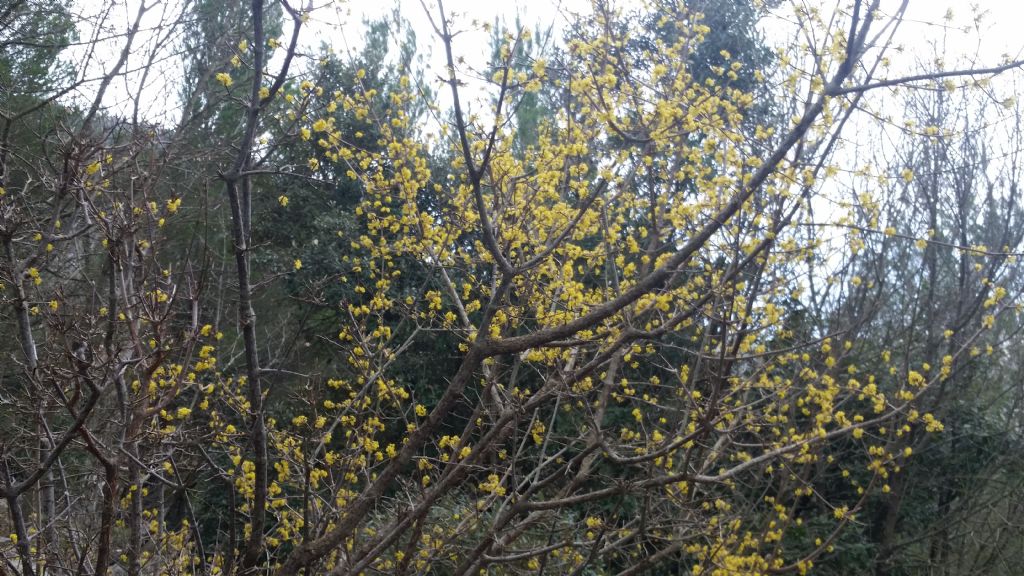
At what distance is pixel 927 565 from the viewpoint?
371 inches

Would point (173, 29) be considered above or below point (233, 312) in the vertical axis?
above

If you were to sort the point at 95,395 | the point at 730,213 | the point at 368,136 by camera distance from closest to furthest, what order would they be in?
the point at 95,395, the point at 730,213, the point at 368,136

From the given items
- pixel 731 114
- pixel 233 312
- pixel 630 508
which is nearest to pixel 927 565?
pixel 630 508

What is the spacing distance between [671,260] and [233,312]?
9008mm

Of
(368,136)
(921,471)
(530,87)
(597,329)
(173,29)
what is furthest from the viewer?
(368,136)

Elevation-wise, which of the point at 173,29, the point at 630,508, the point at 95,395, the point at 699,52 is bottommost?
the point at 630,508

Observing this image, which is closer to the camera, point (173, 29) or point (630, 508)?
point (173, 29)

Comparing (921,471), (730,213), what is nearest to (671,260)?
(730,213)

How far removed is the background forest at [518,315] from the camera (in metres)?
3.90

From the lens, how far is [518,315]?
5.04 meters

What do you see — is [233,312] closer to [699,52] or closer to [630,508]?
[630,508]

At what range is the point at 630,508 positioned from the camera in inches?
368

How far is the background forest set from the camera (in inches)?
154

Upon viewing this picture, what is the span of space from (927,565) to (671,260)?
23.8 feet
